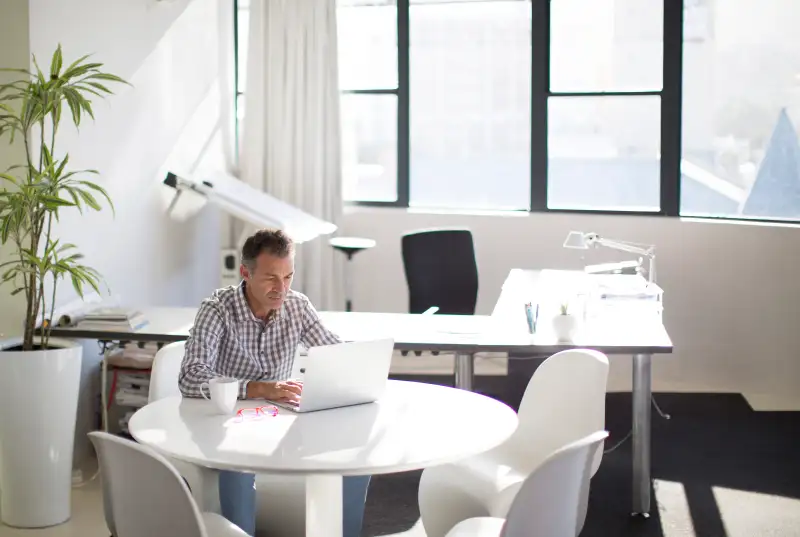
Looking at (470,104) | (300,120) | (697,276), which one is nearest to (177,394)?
(300,120)

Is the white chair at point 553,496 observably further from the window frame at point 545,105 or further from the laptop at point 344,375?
the window frame at point 545,105

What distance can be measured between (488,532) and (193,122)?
4.42 m

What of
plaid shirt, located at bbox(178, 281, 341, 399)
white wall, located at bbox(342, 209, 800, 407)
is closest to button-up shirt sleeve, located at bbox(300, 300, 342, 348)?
plaid shirt, located at bbox(178, 281, 341, 399)

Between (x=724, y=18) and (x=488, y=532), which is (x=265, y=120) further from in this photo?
(x=488, y=532)

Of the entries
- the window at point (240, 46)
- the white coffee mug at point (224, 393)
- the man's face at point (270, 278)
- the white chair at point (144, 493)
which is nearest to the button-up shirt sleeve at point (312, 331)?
the man's face at point (270, 278)

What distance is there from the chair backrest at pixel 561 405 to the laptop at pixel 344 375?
568mm

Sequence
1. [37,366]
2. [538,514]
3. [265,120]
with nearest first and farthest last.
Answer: [538,514] < [37,366] < [265,120]

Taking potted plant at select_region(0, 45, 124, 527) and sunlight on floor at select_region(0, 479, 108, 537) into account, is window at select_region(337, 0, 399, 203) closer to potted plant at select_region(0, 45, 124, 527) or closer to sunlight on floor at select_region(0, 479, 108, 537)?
potted plant at select_region(0, 45, 124, 527)

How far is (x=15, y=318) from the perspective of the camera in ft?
16.3

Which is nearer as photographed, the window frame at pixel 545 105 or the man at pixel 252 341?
the man at pixel 252 341

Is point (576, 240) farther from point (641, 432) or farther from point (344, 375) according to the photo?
point (344, 375)

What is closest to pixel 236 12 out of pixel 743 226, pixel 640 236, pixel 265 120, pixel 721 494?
pixel 265 120

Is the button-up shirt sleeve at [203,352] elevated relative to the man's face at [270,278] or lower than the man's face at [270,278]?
lower

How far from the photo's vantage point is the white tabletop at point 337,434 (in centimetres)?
278
